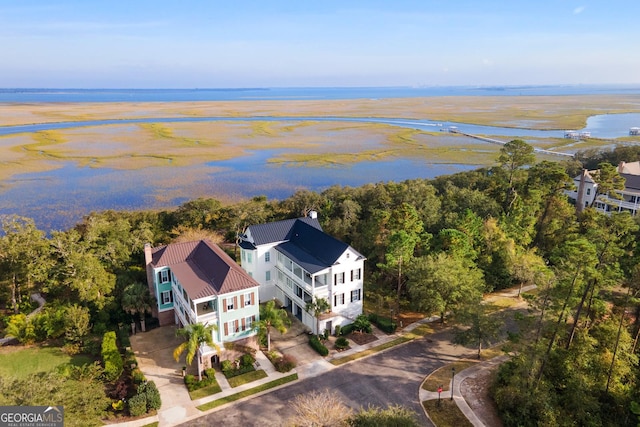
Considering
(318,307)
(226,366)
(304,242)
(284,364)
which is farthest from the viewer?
(304,242)

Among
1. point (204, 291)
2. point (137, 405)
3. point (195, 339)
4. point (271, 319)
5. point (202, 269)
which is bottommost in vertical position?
point (137, 405)

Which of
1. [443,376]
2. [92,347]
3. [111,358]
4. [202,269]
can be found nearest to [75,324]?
[92,347]

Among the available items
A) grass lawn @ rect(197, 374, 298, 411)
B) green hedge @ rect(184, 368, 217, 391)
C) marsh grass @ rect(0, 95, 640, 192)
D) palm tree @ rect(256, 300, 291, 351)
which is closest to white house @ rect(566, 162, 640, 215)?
marsh grass @ rect(0, 95, 640, 192)

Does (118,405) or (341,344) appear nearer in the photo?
(118,405)

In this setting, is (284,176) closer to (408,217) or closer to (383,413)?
(408,217)

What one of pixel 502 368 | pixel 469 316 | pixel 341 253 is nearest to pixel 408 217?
pixel 341 253

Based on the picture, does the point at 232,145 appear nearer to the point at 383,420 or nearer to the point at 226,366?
the point at 226,366
